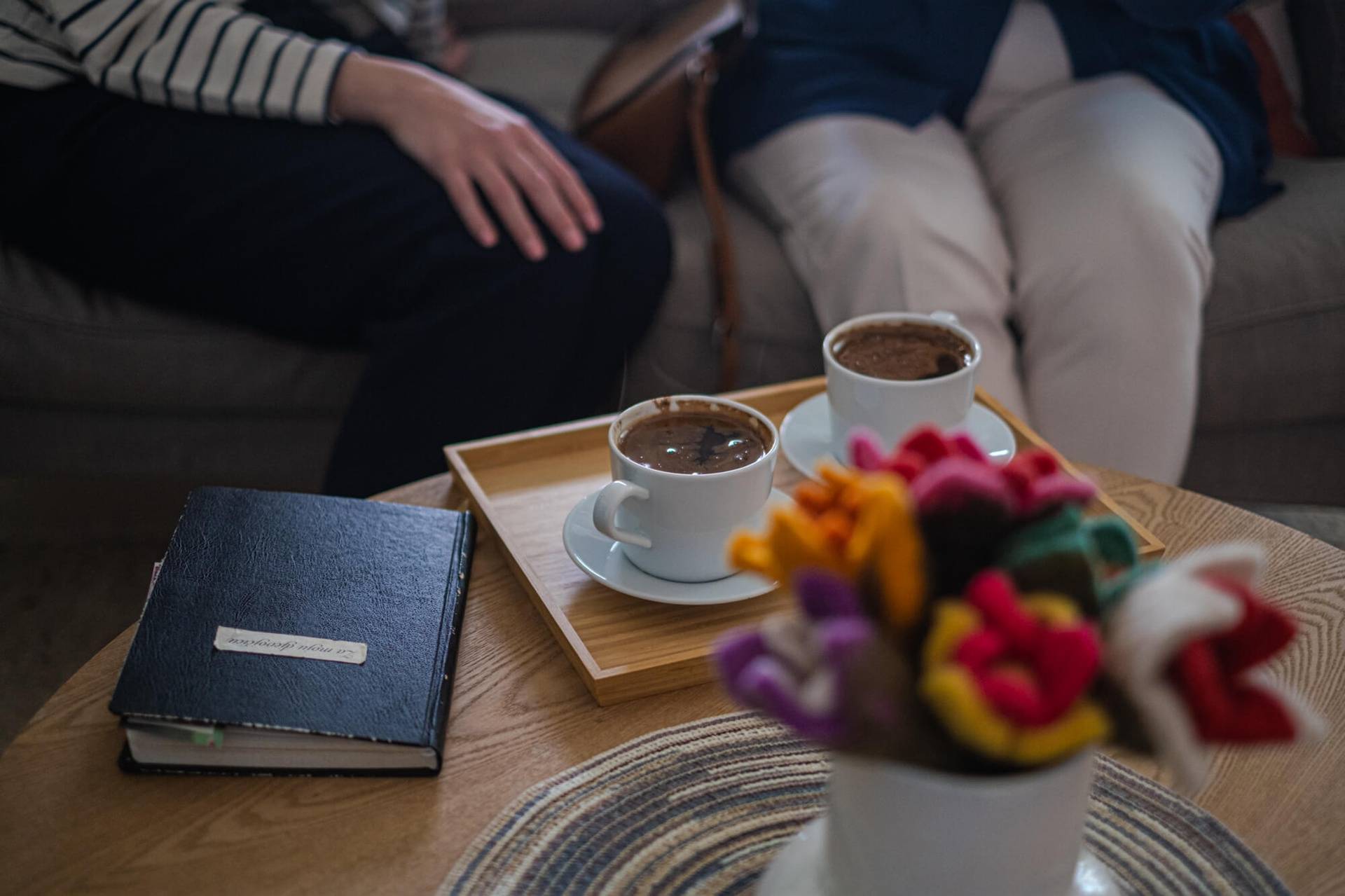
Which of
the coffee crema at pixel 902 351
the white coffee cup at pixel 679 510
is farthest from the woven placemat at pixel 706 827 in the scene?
the coffee crema at pixel 902 351

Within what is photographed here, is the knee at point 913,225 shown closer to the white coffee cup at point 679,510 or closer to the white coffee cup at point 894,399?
the white coffee cup at point 894,399

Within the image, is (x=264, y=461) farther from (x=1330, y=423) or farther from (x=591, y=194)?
(x=1330, y=423)

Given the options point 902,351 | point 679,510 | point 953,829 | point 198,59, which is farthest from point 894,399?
point 198,59

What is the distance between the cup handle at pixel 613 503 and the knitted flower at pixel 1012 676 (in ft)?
1.15

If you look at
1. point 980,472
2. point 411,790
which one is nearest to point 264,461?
point 411,790

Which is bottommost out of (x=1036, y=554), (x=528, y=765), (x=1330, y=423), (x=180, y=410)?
(x=1330, y=423)

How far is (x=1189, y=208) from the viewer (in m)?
1.27

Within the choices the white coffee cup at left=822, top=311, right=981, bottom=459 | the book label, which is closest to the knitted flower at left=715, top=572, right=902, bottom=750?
the book label

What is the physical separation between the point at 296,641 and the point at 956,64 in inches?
44.0

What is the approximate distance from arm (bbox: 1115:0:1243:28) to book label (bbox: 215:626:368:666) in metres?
1.17

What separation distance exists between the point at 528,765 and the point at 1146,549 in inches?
17.5

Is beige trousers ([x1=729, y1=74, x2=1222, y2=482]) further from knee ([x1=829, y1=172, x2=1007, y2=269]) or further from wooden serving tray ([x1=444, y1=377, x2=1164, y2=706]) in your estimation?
wooden serving tray ([x1=444, y1=377, x2=1164, y2=706])

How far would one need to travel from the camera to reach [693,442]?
2.51 ft

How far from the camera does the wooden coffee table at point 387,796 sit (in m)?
0.57
